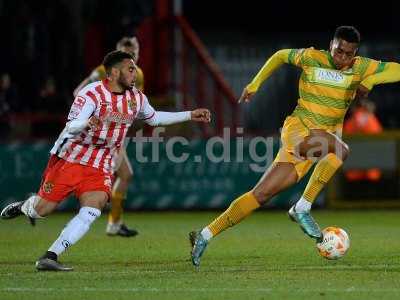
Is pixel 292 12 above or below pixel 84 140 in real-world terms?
below

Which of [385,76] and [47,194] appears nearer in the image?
[47,194]

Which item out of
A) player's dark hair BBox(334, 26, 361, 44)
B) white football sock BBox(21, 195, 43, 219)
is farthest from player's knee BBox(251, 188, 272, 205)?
white football sock BBox(21, 195, 43, 219)

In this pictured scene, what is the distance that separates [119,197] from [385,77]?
403 centimetres

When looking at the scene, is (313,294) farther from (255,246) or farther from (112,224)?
(112,224)

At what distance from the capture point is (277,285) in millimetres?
8617

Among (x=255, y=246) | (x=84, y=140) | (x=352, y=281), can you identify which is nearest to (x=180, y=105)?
(x=255, y=246)

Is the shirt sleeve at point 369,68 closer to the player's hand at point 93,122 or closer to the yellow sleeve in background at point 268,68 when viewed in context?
the yellow sleeve in background at point 268,68

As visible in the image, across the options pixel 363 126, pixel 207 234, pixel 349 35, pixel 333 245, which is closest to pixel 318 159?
pixel 333 245

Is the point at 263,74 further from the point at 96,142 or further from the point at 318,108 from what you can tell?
the point at 96,142

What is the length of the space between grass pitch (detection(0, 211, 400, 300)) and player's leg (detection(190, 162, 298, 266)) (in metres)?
0.22

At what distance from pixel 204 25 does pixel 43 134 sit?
329 inches

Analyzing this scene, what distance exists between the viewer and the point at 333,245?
32.8ft

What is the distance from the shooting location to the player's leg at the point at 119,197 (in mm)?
13023

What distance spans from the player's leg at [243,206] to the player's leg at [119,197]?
10.5 ft
